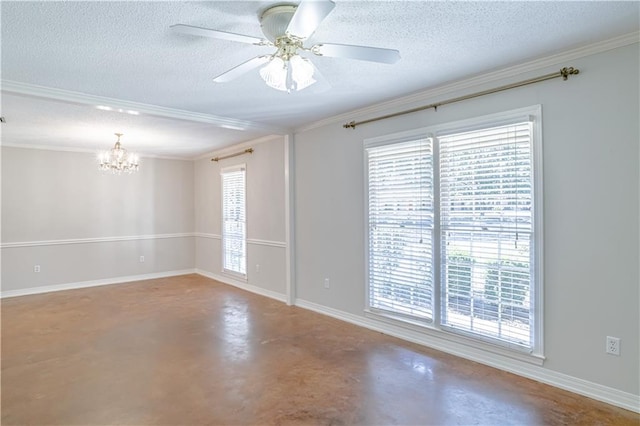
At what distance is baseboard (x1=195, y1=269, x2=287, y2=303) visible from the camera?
5.63 m

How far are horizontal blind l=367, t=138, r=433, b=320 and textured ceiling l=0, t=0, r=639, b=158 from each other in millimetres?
679

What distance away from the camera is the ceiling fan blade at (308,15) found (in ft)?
5.20

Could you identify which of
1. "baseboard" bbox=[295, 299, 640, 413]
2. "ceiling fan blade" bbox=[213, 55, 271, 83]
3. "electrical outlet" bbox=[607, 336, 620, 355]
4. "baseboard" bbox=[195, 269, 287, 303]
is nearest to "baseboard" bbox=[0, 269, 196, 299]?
"baseboard" bbox=[195, 269, 287, 303]

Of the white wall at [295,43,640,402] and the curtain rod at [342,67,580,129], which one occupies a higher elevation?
the curtain rod at [342,67,580,129]

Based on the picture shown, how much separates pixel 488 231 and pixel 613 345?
3.77ft

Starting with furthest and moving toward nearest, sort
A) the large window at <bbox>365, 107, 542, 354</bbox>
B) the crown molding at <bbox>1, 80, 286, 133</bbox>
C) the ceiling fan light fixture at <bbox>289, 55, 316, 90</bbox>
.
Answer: the crown molding at <bbox>1, 80, 286, 133</bbox>
the large window at <bbox>365, 107, 542, 354</bbox>
the ceiling fan light fixture at <bbox>289, 55, 316, 90</bbox>

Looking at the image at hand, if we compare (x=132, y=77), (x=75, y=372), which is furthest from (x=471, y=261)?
(x=75, y=372)

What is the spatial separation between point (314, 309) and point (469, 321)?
2.23 m

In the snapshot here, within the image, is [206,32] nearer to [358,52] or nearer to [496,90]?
[358,52]

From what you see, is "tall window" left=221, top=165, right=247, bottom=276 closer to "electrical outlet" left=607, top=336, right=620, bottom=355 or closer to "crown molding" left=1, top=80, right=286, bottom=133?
"crown molding" left=1, top=80, right=286, bottom=133

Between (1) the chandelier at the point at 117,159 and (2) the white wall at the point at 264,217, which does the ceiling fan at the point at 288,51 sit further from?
(1) the chandelier at the point at 117,159

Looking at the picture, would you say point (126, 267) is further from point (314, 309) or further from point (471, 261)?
point (471, 261)

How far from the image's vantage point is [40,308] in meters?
5.16

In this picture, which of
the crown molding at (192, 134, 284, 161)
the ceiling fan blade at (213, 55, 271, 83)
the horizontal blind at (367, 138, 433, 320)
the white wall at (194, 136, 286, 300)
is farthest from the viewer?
the crown molding at (192, 134, 284, 161)
